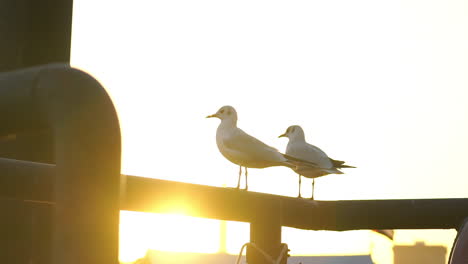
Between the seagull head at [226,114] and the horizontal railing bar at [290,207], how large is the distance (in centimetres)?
565

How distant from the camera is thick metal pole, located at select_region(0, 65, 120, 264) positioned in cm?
67

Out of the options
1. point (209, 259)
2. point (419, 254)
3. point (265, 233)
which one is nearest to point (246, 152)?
point (265, 233)

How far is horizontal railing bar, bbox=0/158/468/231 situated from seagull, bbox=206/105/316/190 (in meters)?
3.83

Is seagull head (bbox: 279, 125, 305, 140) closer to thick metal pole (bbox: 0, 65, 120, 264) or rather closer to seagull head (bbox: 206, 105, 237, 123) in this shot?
seagull head (bbox: 206, 105, 237, 123)

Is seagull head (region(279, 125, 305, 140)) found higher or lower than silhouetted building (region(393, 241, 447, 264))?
higher

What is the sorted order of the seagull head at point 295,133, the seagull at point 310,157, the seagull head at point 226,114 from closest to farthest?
1. the seagull at point 310,157
2. the seagull head at point 226,114
3. the seagull head at point 295,133

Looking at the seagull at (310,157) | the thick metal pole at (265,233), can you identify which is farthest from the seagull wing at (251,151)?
the thick metal pole at (265,233)

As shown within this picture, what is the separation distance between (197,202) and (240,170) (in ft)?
17.1

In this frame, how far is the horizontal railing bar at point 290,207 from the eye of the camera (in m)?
1.39

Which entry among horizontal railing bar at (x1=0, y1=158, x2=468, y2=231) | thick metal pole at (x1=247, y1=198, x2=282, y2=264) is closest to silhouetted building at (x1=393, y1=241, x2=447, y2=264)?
horizontal railing bar at (x1=0, y1=158, x2=468, y2=231)

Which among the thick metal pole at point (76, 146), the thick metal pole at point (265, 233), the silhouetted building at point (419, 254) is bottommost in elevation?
the silhouetted building at point (419, 254)

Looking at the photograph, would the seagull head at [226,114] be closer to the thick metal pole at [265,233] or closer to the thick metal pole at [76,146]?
the thick metal pole at [265,233]

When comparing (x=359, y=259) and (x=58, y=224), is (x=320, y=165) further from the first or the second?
(x=359, y=259)

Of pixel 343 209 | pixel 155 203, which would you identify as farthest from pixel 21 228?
pixel 343 209
